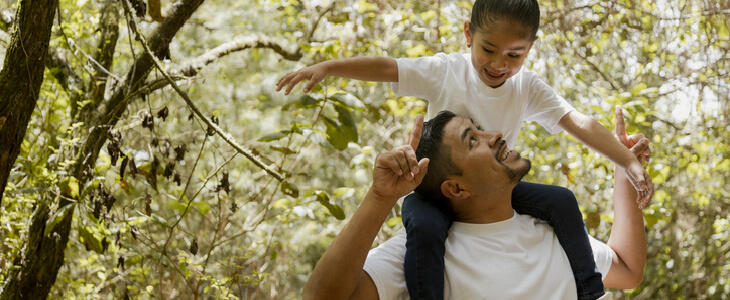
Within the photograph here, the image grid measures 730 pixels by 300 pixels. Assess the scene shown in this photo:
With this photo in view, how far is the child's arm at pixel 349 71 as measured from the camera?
5.22 feet

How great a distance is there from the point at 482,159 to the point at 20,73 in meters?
1.22

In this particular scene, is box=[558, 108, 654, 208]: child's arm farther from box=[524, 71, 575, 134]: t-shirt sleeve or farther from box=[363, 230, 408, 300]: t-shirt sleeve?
box=[363, 230, 408, 300]: t-shirt sleeve

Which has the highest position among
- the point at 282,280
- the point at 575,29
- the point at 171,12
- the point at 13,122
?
the point at 171,12

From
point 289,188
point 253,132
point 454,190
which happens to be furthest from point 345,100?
point 253,132

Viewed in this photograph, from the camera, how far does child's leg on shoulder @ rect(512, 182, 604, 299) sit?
1.61 m

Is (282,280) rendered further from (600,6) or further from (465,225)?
(465,225)

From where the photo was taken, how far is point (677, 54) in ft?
12.9

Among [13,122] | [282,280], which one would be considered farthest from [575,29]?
[282,280]

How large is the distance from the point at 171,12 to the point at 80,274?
2.05 meters

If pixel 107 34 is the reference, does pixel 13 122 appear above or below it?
below

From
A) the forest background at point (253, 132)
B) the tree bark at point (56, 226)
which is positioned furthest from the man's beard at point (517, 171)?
the tree bark at point (56, 226)

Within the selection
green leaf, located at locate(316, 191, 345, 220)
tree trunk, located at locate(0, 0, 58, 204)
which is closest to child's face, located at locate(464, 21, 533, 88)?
green leaf, located at locate(316, 191, 345, 220)

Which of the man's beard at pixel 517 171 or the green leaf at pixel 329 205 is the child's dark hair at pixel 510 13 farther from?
the green leaf at pixel 329 205

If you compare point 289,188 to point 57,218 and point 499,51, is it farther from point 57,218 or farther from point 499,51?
point 499,51
